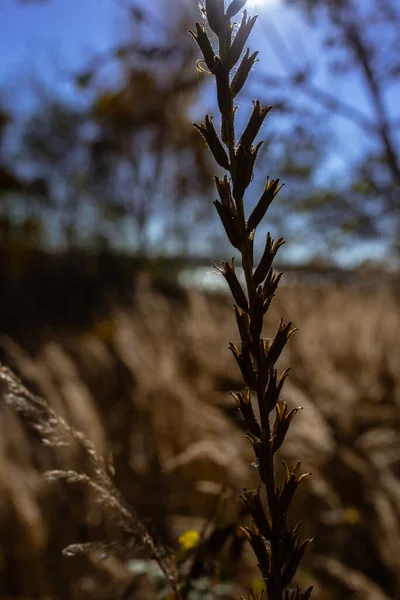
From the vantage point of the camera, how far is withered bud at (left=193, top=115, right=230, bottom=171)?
16.3 inches

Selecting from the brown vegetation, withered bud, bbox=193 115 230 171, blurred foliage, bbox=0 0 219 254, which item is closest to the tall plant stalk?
withered bud, bbox=193 115 230 171

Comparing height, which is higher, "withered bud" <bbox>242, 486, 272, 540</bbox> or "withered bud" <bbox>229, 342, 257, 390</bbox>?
"withered bud" <bbox>229, 342, 257, 390</bbox>

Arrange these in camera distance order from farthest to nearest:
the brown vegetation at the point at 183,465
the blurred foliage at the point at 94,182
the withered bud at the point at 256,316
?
the blurred foliage at the point at 94,182 < the brown vegetation at the point at 183,465 < the withered bud at the point at 256,316

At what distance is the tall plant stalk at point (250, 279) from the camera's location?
41 centimetres

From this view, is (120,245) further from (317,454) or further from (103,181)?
(317,454)

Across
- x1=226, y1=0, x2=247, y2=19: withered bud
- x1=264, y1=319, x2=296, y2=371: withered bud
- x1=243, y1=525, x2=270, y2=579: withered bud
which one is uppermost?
x1=226, y1=0, x2=247, y2=19: withered bud

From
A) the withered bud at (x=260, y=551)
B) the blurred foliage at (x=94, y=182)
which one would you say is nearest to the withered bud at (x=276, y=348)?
the withered bud at (x=260, y=551)

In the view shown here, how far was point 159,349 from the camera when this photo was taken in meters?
4.24

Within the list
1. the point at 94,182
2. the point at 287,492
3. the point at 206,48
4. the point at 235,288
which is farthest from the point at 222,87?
the point at 94,182

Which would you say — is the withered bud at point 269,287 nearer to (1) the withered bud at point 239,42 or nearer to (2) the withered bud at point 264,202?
(2) the withered bud at point 264,202

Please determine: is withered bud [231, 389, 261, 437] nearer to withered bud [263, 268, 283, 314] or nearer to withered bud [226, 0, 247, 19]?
withered bud [263, 268, 283, 314]

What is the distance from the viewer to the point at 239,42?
0.42 meters

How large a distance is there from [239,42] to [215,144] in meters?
0.07

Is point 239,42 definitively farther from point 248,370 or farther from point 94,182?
point 94,182
